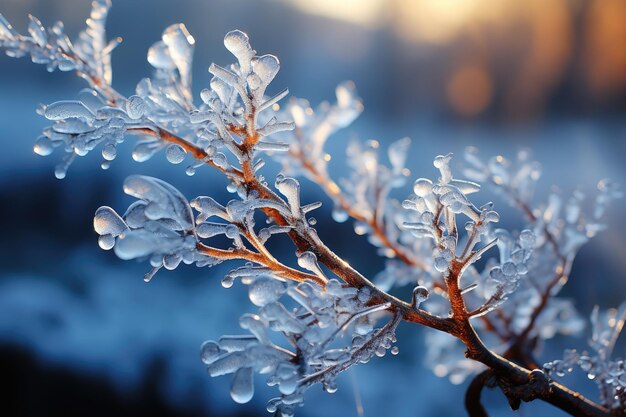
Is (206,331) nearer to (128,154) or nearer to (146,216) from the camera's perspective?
(128,154)

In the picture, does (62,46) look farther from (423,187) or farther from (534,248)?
(534,248)

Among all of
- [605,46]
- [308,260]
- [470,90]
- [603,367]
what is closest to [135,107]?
[308,260]

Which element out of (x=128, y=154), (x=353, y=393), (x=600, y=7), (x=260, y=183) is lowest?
(x=353, y=393)

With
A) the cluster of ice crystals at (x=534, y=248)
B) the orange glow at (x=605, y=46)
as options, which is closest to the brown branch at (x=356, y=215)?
the cluster of ice crystals at (x=534, y=248)

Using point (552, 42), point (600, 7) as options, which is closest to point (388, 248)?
point (552, 42)

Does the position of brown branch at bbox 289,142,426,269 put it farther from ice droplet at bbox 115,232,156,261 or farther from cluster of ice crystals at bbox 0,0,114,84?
ice droplet at bbox 115,232,156,261

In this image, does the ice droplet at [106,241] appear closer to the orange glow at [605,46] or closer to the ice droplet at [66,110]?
the ice droplet at [66,110]
